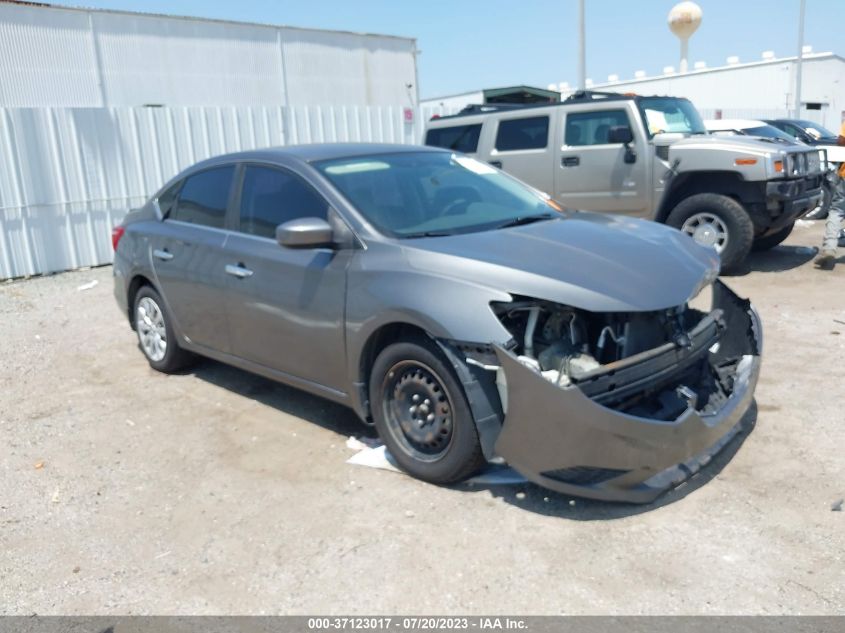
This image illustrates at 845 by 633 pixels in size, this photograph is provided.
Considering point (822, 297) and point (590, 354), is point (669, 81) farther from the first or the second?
point (590, 354)

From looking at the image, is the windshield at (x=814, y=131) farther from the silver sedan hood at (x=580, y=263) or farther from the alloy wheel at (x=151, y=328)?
the alloy wheel at (x=151, y=328)

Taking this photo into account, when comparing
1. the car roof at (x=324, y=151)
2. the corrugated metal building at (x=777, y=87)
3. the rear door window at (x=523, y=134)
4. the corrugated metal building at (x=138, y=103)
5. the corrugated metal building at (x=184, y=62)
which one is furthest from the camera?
the corrugated metal building at (x=777, y=87)

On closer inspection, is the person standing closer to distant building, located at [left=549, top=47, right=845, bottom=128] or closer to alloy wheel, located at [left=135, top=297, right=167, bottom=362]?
alloy wheel, located at [left=135, top=297, right=167, bottom=362]

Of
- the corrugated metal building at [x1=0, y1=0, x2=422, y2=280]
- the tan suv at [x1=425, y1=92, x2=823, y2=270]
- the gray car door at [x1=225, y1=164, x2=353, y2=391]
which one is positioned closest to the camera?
the gray car door at [x1=225, y1=164, x2=353, y2=391]

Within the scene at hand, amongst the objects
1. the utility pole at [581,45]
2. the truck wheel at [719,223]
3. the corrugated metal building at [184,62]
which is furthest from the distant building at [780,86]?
the truck wheel at [719,223]

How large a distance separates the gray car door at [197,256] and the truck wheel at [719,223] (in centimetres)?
512

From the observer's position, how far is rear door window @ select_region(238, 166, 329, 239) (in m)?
4.34

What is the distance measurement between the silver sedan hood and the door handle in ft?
4.20

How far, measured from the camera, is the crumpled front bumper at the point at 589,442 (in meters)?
3.12

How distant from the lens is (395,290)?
3.72 metres

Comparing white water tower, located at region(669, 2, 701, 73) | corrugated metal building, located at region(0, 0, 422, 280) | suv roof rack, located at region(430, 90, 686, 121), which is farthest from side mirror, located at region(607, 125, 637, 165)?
white water tower, located at region(669, 2, 701, 73)

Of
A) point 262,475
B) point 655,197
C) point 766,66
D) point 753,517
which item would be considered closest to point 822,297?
point 655,197

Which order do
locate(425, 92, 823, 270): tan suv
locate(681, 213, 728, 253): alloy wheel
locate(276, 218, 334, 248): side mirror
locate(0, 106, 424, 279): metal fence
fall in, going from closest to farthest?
locate(276, 218, 334, 248): side mirror < locate(425, 92, 823, 270): tan suv < locate(681, 213, 728, 253): alloy wheel < locate(0, 106, 424, 279): metal fence
